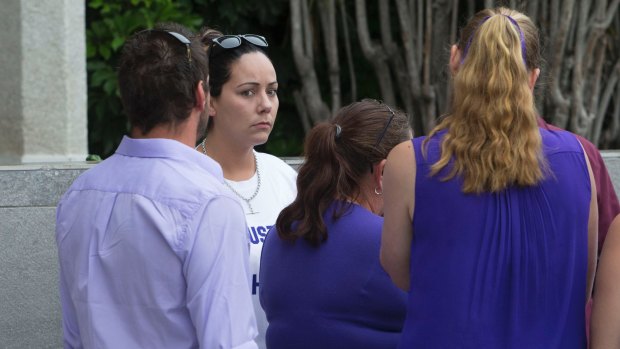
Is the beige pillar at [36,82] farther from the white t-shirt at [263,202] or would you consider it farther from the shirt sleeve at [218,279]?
the shirt sleeve at [218,279]

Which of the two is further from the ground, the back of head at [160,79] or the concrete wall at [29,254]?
the back of head at [160,79]

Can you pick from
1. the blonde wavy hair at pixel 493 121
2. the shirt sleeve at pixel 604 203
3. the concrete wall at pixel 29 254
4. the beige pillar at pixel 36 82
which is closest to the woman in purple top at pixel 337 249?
the blonde wavy hair at pixel 493 121

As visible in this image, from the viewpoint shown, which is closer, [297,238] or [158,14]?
[297,238]

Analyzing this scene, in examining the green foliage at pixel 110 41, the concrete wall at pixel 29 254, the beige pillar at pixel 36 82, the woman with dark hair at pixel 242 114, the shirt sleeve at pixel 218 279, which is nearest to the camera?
the shirt sleeve at pixel 218 279

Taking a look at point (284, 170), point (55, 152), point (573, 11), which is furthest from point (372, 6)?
point (284, 170)

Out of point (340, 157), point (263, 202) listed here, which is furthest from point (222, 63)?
point (340, 157)

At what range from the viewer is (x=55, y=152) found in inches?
206

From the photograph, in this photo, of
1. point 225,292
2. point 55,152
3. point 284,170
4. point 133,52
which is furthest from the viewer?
point 55,152

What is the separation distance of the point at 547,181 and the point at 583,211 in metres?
0.12

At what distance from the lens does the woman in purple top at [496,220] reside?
2445 mm

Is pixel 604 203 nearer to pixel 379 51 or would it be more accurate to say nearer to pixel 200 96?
pixel 200 96

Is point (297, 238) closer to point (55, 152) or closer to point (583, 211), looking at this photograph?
point (583, 211)

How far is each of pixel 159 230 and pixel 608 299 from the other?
110 cm

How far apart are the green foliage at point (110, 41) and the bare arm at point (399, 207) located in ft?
11.6
